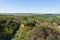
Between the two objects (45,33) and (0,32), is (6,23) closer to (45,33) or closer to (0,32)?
(0,32)

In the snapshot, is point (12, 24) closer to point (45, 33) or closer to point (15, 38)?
point (15, 38)

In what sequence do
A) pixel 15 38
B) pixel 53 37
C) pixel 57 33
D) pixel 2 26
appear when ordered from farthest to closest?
A: pixel 2 26 → pixel 15 38 → pixel 57 33 → pixel 53 37

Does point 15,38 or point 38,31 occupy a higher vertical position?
point 38,31

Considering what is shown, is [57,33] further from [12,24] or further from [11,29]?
[12,24]

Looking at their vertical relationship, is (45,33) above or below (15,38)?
above

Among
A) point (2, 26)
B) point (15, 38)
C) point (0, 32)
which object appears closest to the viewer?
point (15, 38)

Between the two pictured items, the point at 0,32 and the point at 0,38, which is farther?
the point at 0,32

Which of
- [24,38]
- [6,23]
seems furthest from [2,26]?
[24,38]

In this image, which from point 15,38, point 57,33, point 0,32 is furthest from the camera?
point 0,32

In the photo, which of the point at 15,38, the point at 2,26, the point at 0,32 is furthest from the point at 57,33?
the point at 2,26

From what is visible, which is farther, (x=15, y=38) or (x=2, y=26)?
(x=2, y=26)
